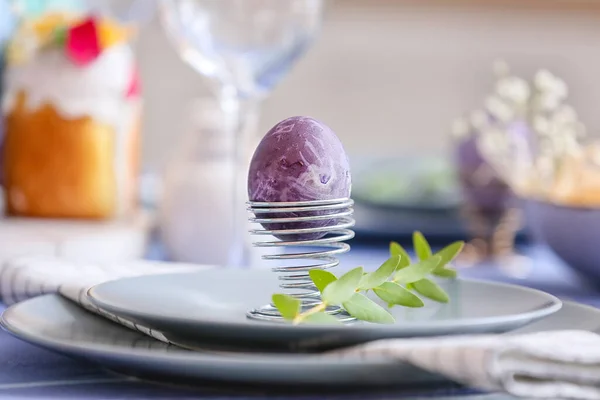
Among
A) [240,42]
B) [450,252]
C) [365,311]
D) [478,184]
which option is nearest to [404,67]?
[478,184]

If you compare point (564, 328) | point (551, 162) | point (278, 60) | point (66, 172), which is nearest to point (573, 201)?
point (551, 162)

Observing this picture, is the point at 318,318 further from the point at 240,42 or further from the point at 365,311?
the point at 240,42

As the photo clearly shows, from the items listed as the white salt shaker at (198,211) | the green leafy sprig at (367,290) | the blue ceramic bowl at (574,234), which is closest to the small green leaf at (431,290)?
the green leafy sprig at (367,290)

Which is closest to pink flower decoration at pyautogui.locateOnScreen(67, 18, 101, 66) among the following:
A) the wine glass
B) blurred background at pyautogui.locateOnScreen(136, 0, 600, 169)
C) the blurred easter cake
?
the blurred easter cake

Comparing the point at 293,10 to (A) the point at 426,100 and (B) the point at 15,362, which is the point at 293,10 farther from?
(A) the point at 426,100

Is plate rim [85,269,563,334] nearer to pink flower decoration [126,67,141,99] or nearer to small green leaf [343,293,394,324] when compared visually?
small green leaf [343,293,394,324]

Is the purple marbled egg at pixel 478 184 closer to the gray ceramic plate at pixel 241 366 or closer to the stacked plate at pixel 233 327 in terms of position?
the stacked plate at pixel 233 327
